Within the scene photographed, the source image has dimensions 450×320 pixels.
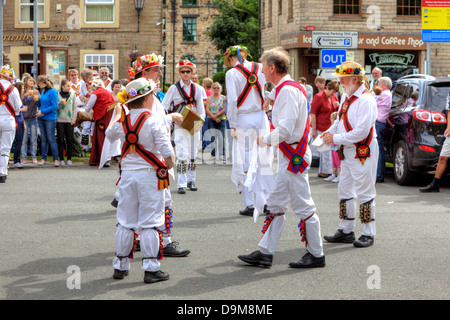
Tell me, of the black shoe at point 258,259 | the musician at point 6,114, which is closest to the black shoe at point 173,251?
the black shoe at point 258,259

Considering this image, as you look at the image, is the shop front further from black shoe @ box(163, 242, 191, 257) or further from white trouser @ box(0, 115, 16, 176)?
black shoe @ box(163, 242, 191, 257)

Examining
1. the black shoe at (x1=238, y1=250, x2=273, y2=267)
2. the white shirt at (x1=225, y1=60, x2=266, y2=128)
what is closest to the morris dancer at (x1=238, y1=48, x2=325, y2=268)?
the black shoe at (x1=238, y1=250, x2=273, y2=267)

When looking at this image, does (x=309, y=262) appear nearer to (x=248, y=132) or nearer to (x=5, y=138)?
(x=248, y=132)

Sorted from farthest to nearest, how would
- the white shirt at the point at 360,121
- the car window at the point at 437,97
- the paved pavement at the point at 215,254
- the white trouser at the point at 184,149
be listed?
the car window at the point at 437,97
the white trouser at the point at 184,149
the white shirt at the point at 360,121
the paved pavement at the point at 215,254

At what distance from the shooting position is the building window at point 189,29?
72188 millimetres

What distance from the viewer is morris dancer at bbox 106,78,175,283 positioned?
625 cm

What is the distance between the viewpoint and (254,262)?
686 cm

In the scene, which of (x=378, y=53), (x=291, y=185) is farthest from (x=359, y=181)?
(x=378, y=53)

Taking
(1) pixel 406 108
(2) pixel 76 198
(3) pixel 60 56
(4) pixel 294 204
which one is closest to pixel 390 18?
(3) pixel 60 56

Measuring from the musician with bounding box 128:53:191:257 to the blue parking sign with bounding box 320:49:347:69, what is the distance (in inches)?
514

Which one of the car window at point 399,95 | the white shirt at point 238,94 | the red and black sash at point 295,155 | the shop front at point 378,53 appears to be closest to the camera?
the red and black sash at point 295,155

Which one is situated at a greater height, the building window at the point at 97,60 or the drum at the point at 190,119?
the building window at the point at 97,60

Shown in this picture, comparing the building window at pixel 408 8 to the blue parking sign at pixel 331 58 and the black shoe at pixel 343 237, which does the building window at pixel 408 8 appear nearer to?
the blue parking sign at pixel 331 58

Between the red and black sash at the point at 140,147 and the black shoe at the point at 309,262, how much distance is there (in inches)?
59.7
